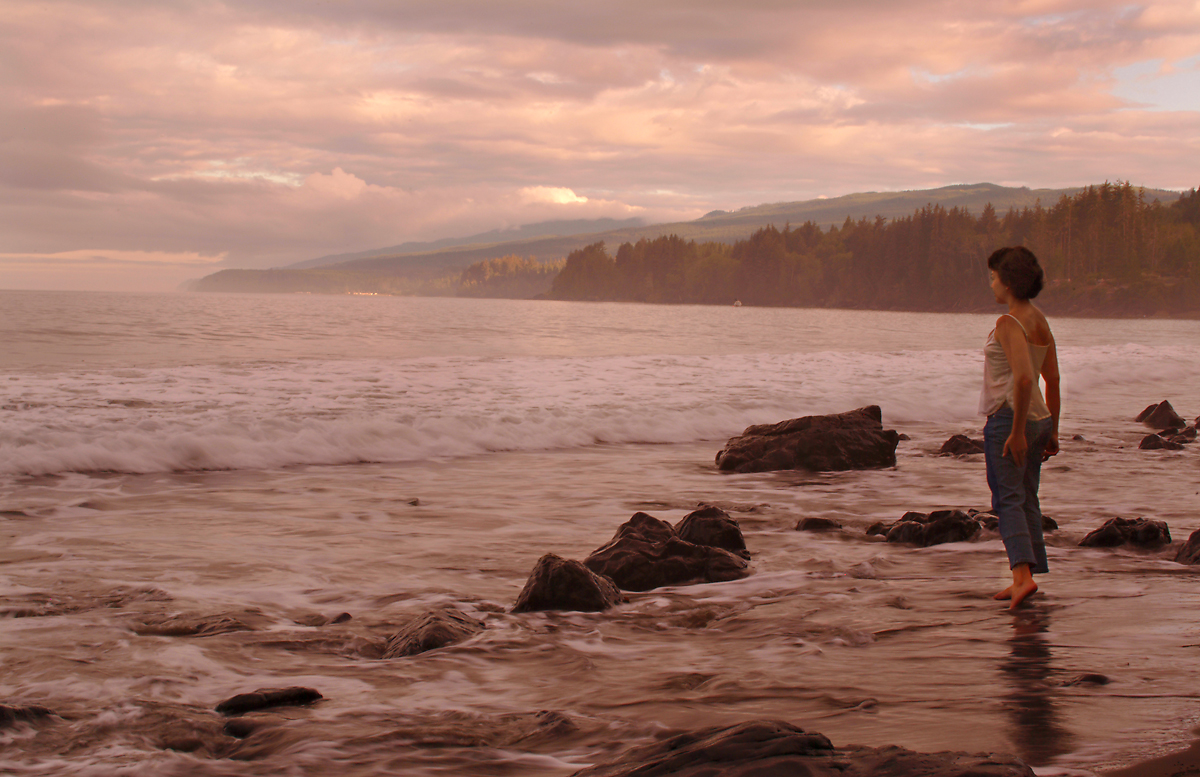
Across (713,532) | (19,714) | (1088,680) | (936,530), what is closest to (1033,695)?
(1088,680)

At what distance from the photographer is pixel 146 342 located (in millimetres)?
26641

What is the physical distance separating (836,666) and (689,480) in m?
5.99

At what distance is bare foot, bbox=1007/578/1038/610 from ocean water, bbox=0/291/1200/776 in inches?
3.9

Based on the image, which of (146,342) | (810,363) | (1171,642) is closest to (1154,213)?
(810,363)

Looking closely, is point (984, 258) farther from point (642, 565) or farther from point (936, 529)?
point (642, 565)

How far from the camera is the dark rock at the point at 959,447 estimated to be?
1163 cm

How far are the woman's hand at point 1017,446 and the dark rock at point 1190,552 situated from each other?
167cm

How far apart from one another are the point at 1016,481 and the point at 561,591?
2.64 m

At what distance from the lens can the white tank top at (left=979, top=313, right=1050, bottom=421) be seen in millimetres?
5051

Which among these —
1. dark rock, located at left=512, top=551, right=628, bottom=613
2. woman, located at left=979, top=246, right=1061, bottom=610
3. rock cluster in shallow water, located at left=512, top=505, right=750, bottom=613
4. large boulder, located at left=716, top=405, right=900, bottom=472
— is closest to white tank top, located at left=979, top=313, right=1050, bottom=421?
woman, located at left=979, top=246, right=1061, bottom=610

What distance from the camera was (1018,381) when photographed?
4.93m

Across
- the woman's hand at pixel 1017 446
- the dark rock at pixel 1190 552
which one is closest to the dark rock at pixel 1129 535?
the dark rock at pixel 1190 552

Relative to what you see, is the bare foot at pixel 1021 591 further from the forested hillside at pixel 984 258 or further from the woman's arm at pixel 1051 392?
the forested hillside at pixel 984 258

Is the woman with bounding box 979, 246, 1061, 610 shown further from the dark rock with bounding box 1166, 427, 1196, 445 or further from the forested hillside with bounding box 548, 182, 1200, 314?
the forested hillside with bounding box 548, 182, 1200, 314
